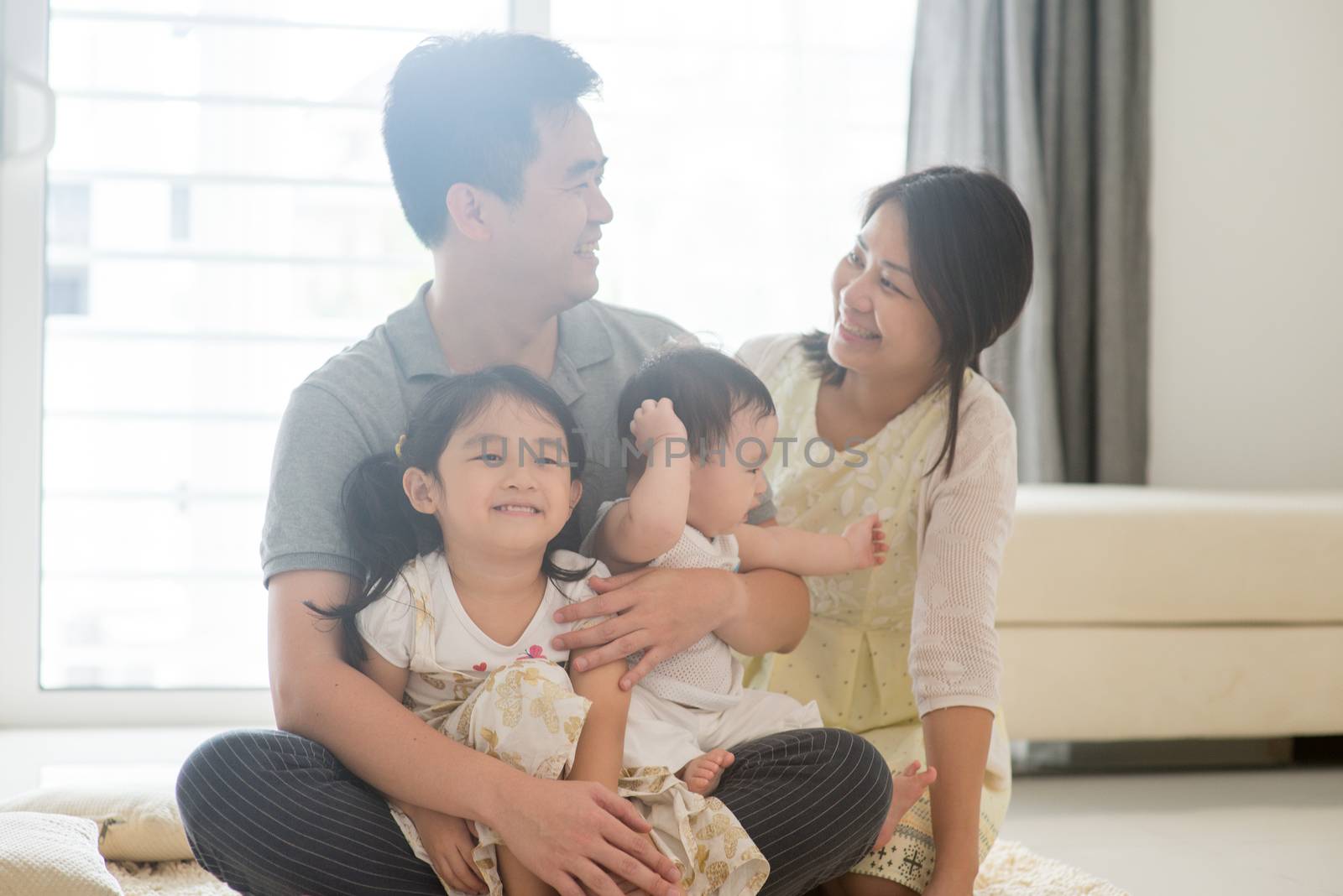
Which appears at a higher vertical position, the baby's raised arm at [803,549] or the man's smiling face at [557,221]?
the man's smiling face at [557,221]

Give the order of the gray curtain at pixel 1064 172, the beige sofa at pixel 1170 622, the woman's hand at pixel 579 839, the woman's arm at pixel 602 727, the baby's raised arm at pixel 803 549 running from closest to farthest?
the woman's hand at pixel 579 839, the woman's arm at pixel 602 727, the baby's raised arm at pixel 803 549, the beige sofa at pixel 1170 622, the gray curtain at pixel 1064 172

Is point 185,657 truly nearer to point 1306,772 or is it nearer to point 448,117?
point 448,117

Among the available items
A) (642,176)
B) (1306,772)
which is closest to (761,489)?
(1306,772)

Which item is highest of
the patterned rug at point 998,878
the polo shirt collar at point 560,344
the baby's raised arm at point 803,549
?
the polo shirt collar at point 560,344

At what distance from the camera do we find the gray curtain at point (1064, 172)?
3086 mm

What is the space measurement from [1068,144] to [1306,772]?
1.61 m

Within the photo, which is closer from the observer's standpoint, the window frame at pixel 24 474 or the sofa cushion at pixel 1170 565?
the sofa cushion at pixel 1170 565

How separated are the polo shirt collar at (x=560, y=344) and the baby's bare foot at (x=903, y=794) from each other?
25.8 inches

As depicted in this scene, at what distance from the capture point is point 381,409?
1.53 meters

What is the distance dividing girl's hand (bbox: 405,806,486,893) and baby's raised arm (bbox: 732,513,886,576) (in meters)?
0.51

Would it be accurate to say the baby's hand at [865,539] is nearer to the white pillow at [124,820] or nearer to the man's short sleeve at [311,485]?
the man's short sleeve at [311,485]

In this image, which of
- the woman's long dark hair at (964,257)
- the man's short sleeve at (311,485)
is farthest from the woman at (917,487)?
the man's short sleeve at (311,485)

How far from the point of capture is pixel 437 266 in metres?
1.69

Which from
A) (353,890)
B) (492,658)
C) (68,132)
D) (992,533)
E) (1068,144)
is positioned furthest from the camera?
(1068,144)
